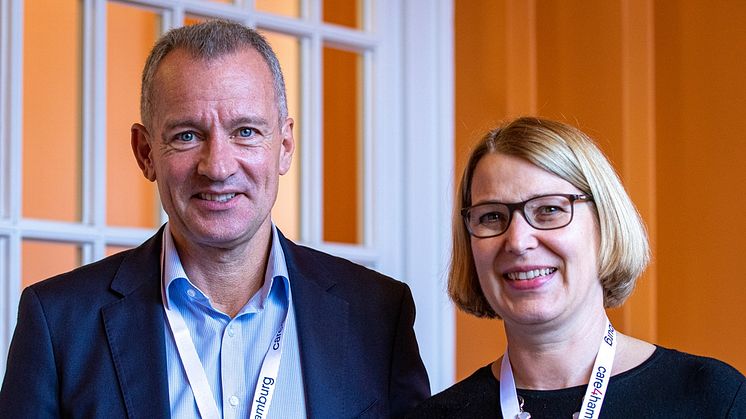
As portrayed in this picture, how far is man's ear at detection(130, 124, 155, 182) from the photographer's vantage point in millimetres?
2514

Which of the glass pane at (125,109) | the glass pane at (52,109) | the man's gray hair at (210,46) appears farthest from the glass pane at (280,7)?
the man's gray hair at (210,46)

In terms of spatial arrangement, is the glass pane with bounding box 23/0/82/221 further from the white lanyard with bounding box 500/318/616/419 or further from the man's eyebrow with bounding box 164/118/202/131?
the white lanyard with bounding box 500/318/616/419

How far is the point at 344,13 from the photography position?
12.4ft

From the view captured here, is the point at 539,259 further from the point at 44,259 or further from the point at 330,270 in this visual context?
the point at 44,259

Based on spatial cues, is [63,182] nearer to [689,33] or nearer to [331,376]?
[331,376]

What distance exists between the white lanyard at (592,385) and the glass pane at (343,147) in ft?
4.79

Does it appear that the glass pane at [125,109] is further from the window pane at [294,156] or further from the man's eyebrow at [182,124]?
the man's eyebrow at [182,124]

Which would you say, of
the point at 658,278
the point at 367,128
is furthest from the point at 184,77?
the point at 658,278

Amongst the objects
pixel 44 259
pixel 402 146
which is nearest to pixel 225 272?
pixel 44 259

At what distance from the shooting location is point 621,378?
220cm

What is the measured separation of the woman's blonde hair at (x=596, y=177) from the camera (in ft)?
7.30

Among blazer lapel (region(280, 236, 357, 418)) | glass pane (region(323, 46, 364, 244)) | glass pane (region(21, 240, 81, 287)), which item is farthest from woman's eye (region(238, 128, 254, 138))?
glass pane (region(323, 46, 364, 244))

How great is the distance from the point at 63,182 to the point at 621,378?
1648 millimetres

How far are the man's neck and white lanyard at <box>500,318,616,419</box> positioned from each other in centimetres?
54
